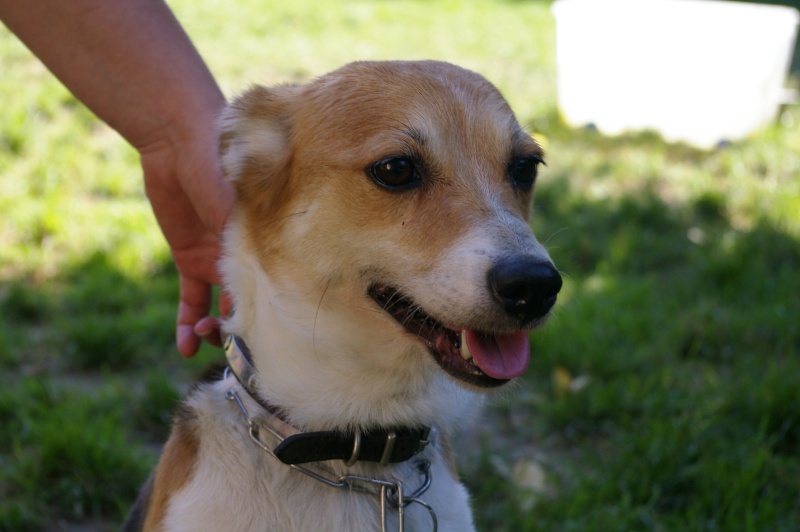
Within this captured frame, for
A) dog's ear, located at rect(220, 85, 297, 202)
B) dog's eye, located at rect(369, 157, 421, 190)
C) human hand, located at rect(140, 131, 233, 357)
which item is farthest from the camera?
human hand, located at rect(140, 131, 233, 357)

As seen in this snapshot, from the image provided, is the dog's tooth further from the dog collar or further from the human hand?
the human hand

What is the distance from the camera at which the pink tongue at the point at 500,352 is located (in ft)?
7.08

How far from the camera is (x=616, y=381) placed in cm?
385

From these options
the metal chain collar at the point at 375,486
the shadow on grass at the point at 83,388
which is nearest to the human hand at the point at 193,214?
the metal chain collar at the point at 375,486

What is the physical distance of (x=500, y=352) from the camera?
2.21 meters

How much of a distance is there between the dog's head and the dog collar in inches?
2.8

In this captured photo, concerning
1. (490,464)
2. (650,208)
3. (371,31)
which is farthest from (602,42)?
(490,464)

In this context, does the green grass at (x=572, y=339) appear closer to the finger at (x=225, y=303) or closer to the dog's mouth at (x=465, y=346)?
the dog's mouth at (x=465, y=346)

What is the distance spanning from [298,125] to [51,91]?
4.72 meters

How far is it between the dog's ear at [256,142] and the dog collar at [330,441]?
1.60ft

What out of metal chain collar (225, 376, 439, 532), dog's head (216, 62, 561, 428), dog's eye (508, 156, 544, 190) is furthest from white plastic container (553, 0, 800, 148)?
metal chain collar (225, 376, 439, 532)

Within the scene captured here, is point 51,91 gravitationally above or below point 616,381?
above

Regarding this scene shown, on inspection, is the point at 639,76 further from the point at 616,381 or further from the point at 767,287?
the point at 616,381

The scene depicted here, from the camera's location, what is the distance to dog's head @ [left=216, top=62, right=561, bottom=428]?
2.14 meters
